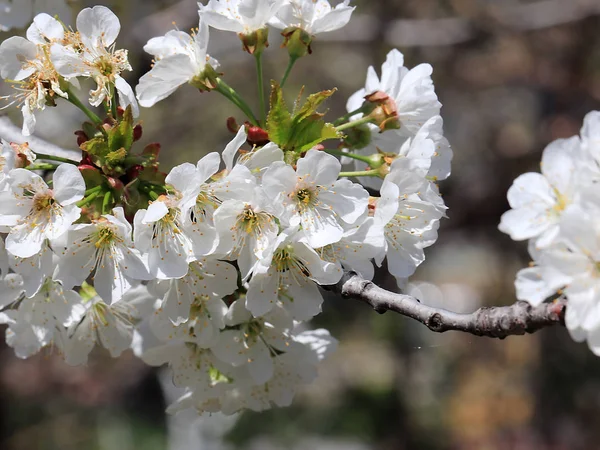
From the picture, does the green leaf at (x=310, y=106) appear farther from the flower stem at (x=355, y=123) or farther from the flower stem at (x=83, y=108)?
the flower stem at (x=83, y=108)

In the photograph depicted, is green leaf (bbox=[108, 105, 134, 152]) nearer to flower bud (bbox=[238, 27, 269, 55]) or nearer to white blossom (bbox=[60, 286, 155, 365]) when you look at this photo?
flower bud (bbox=[238, 27, 269, 55])

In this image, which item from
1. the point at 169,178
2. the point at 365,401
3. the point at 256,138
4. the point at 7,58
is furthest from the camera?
the point at 365,401

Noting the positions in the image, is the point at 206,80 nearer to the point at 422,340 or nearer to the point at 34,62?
the point at 34,62

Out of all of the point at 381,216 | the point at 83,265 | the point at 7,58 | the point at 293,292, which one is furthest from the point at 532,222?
the point at 7,58

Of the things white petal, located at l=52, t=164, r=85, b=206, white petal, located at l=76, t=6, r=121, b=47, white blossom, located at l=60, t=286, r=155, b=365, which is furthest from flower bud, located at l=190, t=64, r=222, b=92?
white blossom, located at l=60, t=286, r=155, b=365

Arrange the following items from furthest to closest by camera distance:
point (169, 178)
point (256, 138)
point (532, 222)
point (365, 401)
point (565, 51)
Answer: point (365, 401) < point (565, 51) < point (256, 138) < point (169, 178) < point (532, 222)

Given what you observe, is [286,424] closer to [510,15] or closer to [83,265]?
[510,15]
